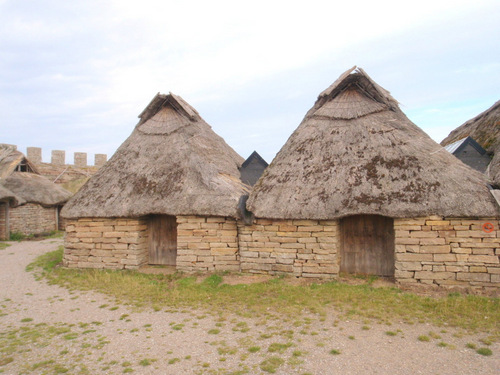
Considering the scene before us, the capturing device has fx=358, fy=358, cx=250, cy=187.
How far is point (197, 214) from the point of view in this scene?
33.7 ft

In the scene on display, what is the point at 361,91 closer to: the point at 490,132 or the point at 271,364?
the point at 490,132

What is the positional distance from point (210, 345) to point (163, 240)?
6297mm

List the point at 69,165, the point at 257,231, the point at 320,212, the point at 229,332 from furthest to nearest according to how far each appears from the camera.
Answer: the point at 69,165 < the point at 257,231 < the point at 320,212 < the point at 229,332

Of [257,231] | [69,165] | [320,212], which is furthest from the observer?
[69,165]

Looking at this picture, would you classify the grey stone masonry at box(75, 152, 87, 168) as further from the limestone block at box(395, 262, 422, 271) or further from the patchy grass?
the limestone block at box(395, 262, 422, 271)

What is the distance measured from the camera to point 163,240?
38.9 ft

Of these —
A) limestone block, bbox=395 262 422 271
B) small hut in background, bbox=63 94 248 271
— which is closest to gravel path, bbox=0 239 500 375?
limestone block, bbox=395 262 422 271

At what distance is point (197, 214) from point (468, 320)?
687cm

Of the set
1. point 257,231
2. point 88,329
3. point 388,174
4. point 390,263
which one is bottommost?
point 88,329

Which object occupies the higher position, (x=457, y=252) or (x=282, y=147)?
(x=282, y=147)

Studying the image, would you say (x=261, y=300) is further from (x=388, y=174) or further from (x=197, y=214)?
(x=388, y=174)

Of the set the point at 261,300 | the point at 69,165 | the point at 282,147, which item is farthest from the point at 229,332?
the point at 69,165

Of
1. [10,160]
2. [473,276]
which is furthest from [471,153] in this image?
[10,160]

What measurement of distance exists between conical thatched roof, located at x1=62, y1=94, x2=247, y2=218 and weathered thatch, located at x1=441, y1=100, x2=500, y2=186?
6.95 m
